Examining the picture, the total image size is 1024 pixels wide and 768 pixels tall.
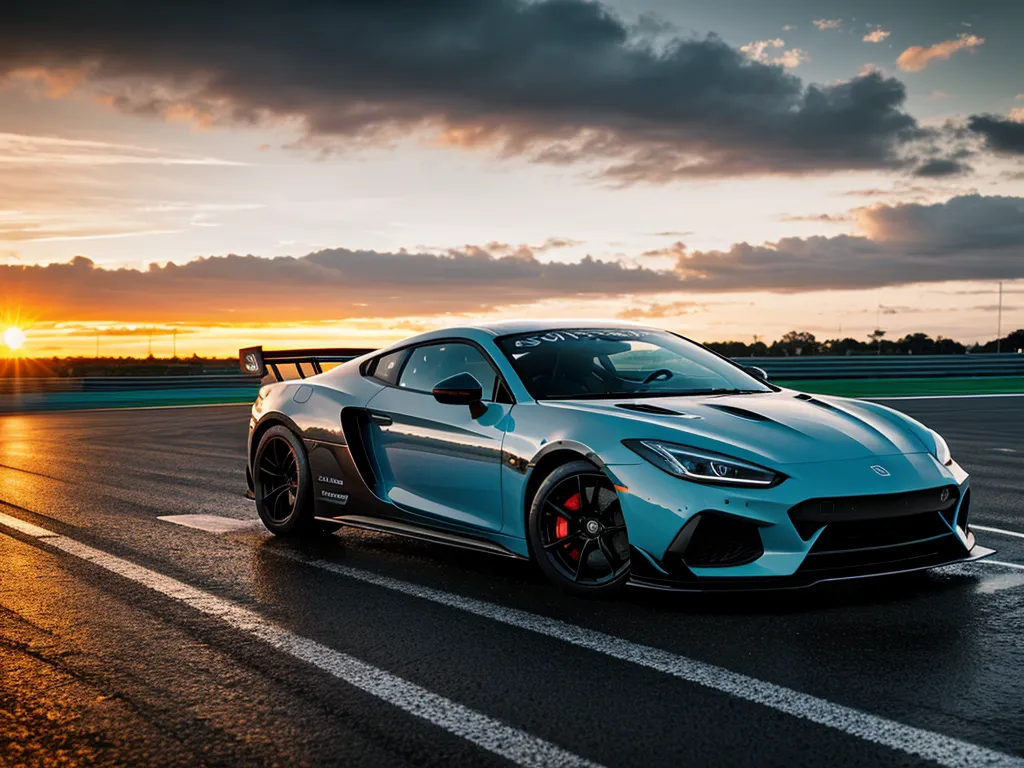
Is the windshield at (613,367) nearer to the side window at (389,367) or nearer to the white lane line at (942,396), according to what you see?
the side window at (389,367)

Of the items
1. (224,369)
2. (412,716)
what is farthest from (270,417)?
(224,369)

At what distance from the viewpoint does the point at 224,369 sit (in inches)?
1529

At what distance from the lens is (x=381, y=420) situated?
7047 millimetres

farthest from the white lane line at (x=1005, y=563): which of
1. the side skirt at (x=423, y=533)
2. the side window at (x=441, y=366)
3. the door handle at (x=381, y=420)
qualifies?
the door handle at (x=381, y=420)

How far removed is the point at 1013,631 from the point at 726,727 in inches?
75.3

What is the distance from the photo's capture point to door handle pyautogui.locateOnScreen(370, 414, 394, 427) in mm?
6980

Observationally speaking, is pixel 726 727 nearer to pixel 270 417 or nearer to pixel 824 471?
pixel 824 471

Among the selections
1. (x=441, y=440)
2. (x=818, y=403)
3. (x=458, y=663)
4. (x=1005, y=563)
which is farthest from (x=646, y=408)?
(x=1005, y=563)

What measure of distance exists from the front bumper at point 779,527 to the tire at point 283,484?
2.75 m

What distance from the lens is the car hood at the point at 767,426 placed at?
17.9ft

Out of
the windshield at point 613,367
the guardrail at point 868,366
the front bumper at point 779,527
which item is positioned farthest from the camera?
the guardrail at point 868,366

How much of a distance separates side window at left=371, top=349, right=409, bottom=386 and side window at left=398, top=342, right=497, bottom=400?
0.20ft

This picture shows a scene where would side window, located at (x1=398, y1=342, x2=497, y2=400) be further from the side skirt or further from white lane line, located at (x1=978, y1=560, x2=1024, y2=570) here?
white lane line, located at (x1=978, y1=560, x2=1024, y2=570)

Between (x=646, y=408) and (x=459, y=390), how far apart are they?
1013mm
